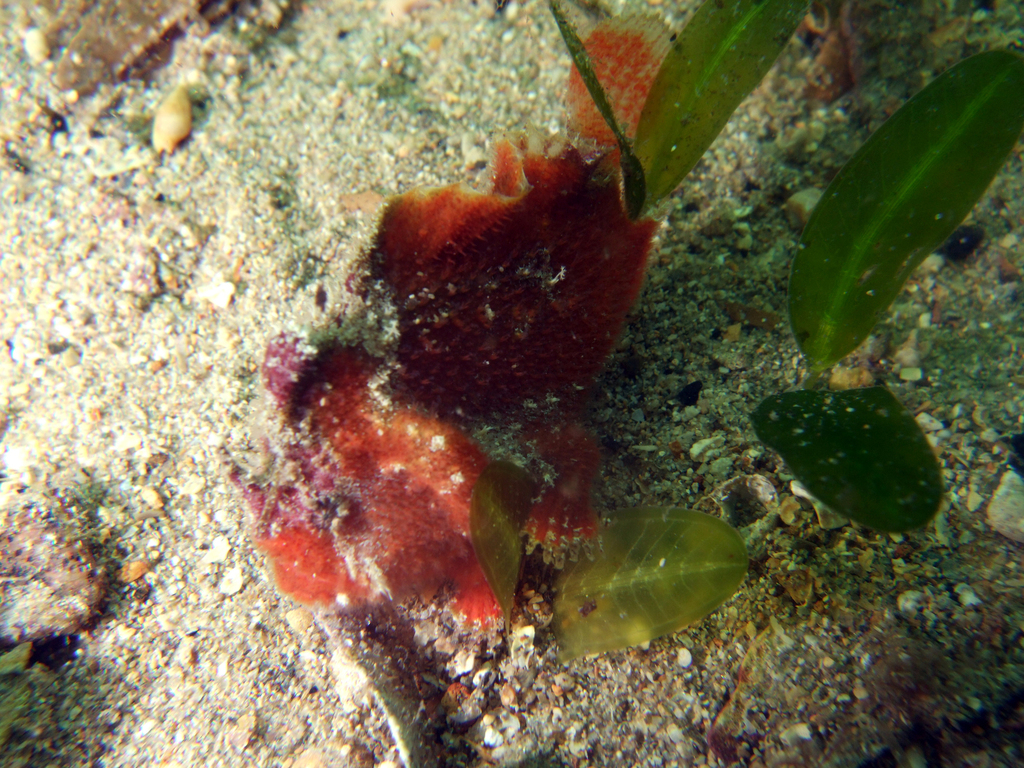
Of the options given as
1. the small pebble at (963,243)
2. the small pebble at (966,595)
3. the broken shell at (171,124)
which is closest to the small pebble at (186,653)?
the broken shell at (171,124)

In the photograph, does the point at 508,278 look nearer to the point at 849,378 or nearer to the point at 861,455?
the point at 861,455

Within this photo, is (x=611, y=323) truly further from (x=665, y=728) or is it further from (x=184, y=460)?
(x=184, y=460)

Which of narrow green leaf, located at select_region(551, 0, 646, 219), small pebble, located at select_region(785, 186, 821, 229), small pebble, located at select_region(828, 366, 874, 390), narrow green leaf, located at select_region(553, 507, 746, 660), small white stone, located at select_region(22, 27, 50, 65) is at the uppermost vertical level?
small white stone, located at select_region(22, 27, 50, 65)

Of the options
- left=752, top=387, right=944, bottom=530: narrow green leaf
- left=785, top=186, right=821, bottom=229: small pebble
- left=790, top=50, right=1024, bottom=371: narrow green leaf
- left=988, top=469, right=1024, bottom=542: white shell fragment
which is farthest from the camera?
left=785, top=186, right=821, bottom=229: small pebble

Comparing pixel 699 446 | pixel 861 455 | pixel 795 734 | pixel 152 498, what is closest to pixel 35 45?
pixel 152 498

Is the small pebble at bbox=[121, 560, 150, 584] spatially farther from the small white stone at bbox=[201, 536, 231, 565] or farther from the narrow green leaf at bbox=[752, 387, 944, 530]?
the narrow green leaf at bbox=[752, 387, 944, 530]

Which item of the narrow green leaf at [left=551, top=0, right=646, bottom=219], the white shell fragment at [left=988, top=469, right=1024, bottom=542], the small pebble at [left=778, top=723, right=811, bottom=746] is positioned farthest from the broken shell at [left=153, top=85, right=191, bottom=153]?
the white shell fragment at [left=988, top=469, right=1024, bottom=542]
